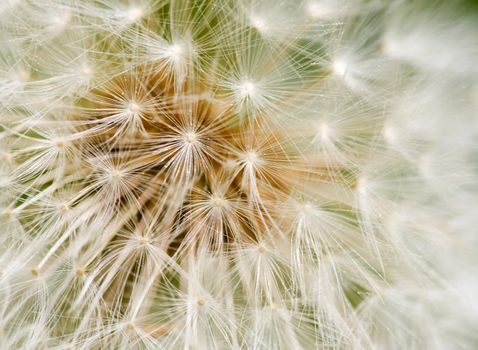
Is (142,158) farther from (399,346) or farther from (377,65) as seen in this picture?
(399,346)

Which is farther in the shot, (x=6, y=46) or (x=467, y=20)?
(x=467, y=20)

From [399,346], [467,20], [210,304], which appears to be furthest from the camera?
[467,20]

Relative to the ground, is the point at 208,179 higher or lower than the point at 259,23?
lower

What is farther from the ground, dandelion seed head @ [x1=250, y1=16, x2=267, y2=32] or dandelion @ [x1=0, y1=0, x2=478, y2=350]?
dandelion seed head @ [x1=250, y1=16, x2=267, y2=32]

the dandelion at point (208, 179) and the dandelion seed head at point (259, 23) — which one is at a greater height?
the dandelion seed head at point (259, 23)

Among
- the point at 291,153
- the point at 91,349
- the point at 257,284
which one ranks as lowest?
the point at 91,349

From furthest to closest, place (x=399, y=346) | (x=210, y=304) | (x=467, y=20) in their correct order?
(x=467, y=20) < (x=399, y=346) < (x=210, y=304)

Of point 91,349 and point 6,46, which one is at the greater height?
point 6,46

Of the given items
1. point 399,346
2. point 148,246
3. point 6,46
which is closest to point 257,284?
point 148,246
